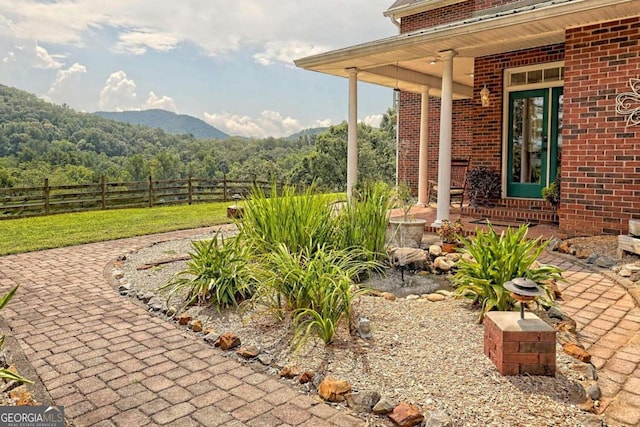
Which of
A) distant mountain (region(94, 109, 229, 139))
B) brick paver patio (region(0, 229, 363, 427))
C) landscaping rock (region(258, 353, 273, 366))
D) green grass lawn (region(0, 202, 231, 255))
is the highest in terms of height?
distant mountain (region(94, 109, 229, 139))

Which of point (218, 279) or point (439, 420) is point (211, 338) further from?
point (439, 420)

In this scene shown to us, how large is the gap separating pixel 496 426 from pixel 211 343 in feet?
6.52

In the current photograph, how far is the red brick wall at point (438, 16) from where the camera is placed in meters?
11.8

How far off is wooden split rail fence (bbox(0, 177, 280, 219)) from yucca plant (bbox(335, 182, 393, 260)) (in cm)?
658

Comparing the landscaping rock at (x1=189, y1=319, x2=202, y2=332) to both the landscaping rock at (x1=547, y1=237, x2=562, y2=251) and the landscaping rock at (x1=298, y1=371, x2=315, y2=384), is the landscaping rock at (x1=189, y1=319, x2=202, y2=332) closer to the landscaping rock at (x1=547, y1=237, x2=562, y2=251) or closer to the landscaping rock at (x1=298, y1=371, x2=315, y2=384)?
the landscaping rock at (x1=298, y1=371, x2=315, y2=384)

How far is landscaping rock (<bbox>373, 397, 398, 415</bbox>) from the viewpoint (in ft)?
7.61

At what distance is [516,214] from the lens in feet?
25.3

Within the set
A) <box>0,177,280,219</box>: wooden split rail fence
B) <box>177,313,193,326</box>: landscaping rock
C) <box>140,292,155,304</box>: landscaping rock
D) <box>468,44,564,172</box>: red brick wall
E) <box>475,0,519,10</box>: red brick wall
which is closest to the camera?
<box>177,313,193,326</box>: landscaping rock

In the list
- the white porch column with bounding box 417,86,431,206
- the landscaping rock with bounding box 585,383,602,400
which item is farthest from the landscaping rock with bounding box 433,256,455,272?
the white porch column with bounding box 417,86,431,206

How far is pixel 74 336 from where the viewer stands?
347cm

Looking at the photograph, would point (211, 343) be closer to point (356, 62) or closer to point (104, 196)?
point (356, 62)

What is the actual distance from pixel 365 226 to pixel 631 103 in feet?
12.6

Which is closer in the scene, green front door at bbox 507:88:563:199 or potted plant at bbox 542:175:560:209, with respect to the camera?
potted plant at bbox 542:175:560:209

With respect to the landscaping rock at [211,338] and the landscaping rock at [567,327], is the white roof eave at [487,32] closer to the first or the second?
the landscaping rock at [567,327]
